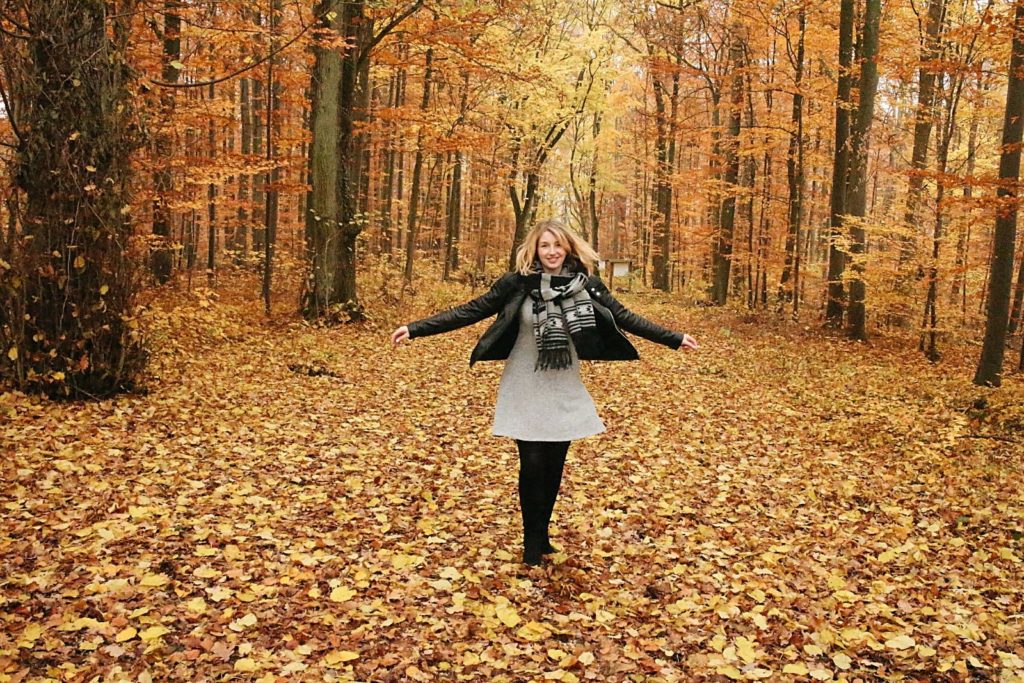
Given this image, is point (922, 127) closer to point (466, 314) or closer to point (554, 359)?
point (554, 359)

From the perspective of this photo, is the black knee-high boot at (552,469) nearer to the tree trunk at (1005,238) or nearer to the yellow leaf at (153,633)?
the yellow leaf at (153,633)

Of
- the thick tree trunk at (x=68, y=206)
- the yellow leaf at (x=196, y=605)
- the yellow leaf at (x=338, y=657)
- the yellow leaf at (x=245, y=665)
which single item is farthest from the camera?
the thick tree trunk at (x=68, y=206)

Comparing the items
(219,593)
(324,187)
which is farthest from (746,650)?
(324,187)

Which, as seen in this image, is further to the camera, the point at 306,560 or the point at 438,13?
the point at 438,13

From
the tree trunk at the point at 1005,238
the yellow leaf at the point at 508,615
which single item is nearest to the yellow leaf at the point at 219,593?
the yellow leaf at the point at 508,615

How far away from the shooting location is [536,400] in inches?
170

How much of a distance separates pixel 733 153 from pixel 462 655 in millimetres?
20671

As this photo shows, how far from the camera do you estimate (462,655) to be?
3582 millimetres

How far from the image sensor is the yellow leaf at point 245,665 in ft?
10.7

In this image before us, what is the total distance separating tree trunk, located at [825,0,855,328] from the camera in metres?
15.0

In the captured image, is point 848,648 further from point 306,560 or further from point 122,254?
point 122,254

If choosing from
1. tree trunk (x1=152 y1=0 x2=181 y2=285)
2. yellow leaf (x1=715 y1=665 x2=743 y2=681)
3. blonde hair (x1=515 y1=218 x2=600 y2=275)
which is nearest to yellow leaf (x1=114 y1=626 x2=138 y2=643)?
blonde hair (x1=515 y1=218 x2=600 y2=275)

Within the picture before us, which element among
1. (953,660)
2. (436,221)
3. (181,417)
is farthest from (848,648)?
(436,221)

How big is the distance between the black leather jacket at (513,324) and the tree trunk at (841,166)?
11997 millimetres
